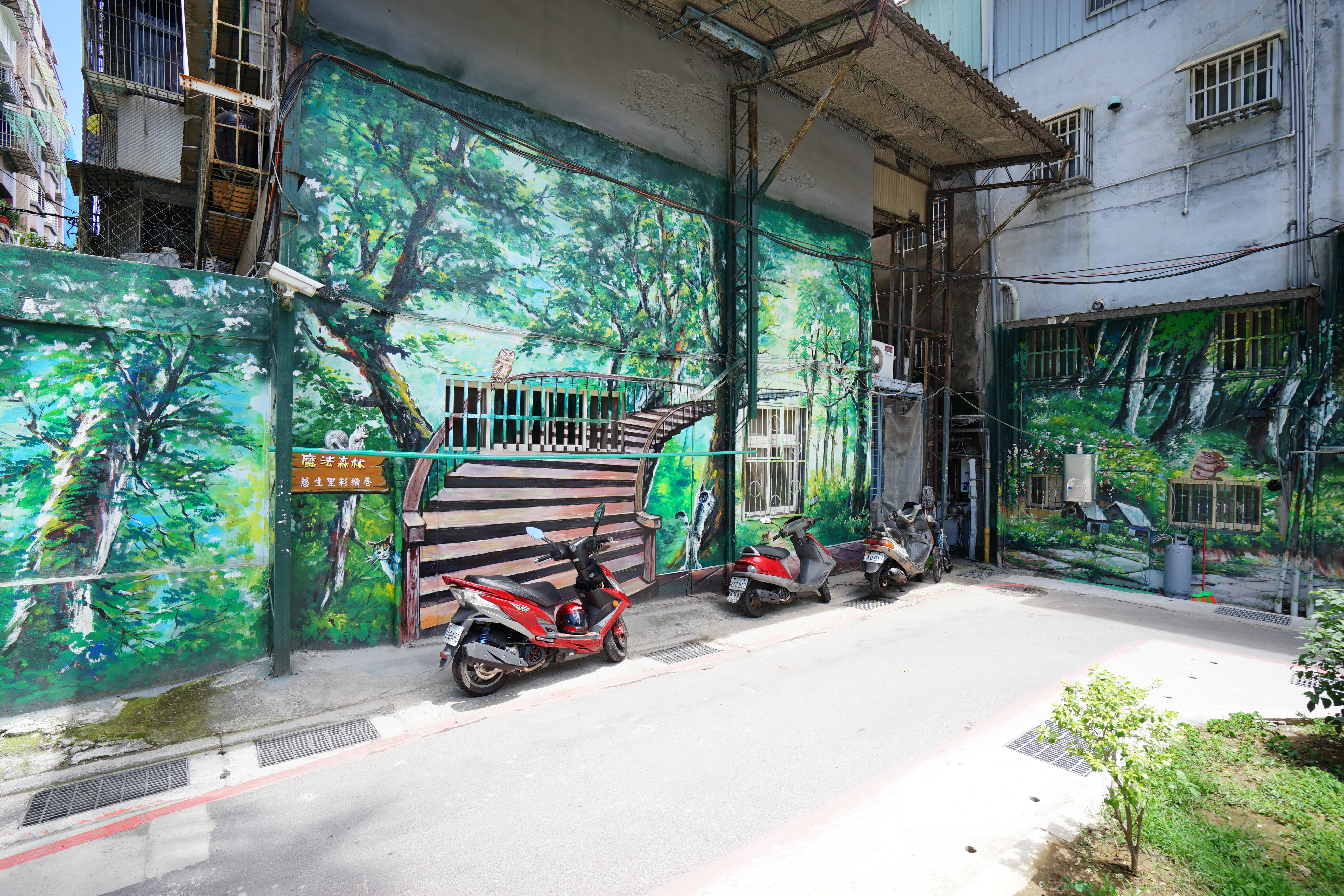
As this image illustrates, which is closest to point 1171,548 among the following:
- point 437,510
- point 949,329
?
point 949,329

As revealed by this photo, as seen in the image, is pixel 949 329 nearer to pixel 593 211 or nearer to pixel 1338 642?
pixel 593 211

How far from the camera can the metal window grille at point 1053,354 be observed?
1183 centimetres

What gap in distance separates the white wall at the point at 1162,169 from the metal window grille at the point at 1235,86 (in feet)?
0.48

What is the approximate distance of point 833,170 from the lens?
1147cm

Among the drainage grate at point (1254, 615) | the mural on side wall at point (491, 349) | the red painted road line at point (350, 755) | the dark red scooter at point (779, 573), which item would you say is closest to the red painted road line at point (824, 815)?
the red painted road line at point (350, 755)

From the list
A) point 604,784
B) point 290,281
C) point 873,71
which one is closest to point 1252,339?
point 873,71

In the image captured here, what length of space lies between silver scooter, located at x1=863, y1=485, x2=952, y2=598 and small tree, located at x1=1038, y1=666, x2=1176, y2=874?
611 cm

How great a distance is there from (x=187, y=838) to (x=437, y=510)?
3.63 m

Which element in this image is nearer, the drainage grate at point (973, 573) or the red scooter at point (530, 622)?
the red scooter at point (530, 622)

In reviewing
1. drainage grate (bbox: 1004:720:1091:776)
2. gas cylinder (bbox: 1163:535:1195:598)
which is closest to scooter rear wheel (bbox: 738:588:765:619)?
drainage grate (bbox: 1004:720:1091:776)

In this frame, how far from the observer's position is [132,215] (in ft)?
36.8

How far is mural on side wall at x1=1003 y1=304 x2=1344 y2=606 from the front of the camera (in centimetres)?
952

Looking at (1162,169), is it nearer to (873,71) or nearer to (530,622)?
(873,71)

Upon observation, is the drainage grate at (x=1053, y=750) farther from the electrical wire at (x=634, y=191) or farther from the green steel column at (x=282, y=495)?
the green steel column at (x=282, y=495)
